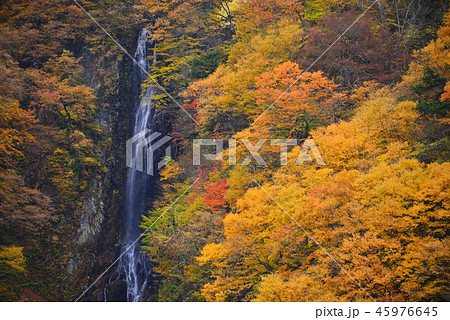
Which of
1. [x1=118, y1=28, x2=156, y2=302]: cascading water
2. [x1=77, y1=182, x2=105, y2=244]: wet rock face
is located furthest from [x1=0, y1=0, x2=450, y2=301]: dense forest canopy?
[x1=118, y1=28, x2=156, y2=302]: cascading water

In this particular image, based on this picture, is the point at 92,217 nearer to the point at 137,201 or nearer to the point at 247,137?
the point at 137,201

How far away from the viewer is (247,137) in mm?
16750

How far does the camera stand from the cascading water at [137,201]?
72.4ft

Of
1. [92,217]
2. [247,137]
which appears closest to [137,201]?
[92,217]

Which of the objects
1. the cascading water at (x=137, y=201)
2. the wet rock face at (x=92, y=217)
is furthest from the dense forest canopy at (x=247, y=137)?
the cascading water at (x=137, y=201)

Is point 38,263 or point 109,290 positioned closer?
point 38,263

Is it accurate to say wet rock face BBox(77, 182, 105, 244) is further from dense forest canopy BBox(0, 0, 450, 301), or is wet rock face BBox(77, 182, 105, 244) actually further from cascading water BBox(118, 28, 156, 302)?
cascading water BBox(118, 28, 156, 302)

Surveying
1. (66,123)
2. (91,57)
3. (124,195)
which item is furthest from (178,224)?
(91,57)

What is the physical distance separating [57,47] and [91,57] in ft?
8.35

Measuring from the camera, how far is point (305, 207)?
1105 centimetres

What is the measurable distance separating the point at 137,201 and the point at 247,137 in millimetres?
12287

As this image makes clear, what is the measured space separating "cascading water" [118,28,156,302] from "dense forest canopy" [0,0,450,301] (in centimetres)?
93

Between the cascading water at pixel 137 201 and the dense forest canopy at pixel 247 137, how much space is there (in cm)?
93

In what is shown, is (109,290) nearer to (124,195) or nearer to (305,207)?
(124,195)
